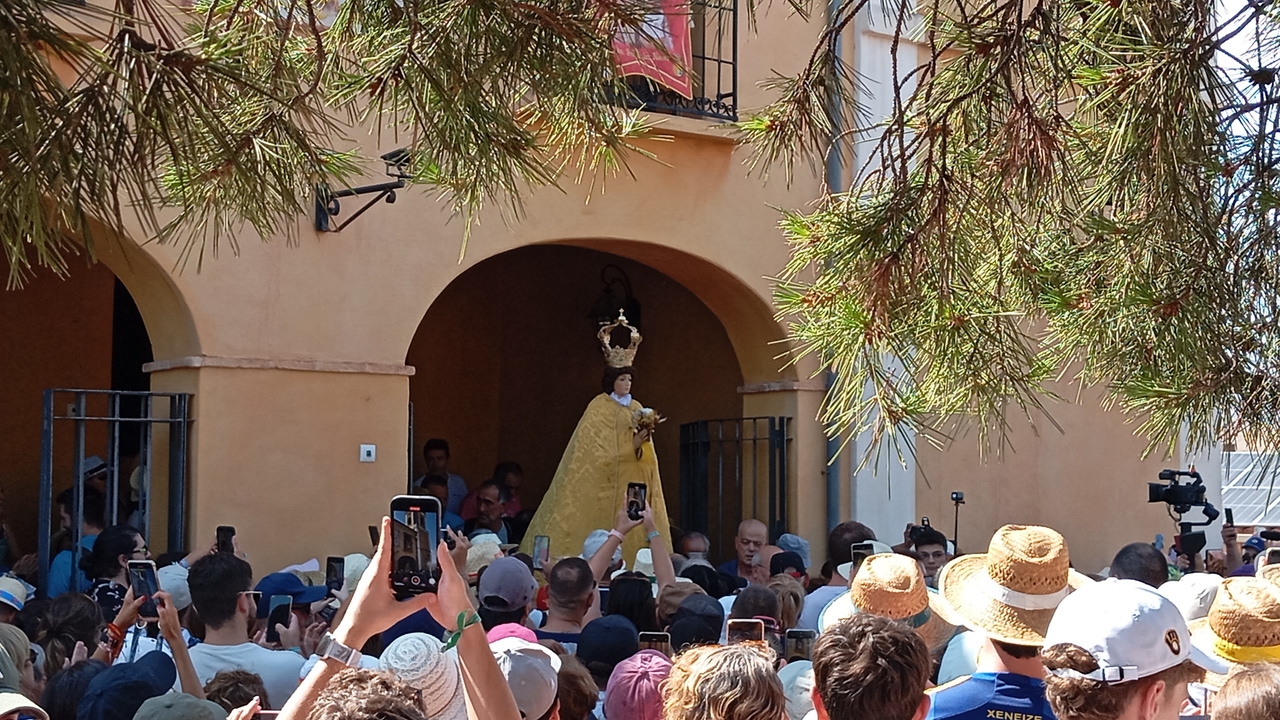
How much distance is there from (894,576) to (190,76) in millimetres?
2177

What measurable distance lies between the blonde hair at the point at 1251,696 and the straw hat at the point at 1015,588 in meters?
0.55

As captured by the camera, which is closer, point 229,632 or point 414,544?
point 414,544

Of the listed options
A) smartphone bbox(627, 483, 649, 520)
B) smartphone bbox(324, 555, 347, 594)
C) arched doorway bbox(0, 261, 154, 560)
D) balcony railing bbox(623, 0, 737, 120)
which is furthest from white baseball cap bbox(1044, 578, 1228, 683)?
arched doorway bbox(0, 261, 154, 560)

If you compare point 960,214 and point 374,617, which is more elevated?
point 960,214

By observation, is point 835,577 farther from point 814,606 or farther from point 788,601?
point 788,601

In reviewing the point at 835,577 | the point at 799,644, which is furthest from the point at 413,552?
the point at 835,577

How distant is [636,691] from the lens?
3461mm

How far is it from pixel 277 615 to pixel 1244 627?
345 centimetres

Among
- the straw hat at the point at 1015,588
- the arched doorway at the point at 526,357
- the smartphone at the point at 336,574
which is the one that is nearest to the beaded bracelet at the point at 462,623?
the straw hat at the point at 1015,588

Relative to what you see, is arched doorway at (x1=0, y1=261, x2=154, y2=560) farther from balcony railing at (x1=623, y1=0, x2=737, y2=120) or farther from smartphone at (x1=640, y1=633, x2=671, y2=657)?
smartphone at (x1=640, y1=633, x2=671, y2=657)

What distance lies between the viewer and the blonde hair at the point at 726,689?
2.69 metres

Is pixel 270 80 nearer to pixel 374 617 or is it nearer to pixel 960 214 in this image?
pixel 374 617

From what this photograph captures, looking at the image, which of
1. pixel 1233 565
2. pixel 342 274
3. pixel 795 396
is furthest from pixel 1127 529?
pixel 342 274

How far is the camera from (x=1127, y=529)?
454 inches
